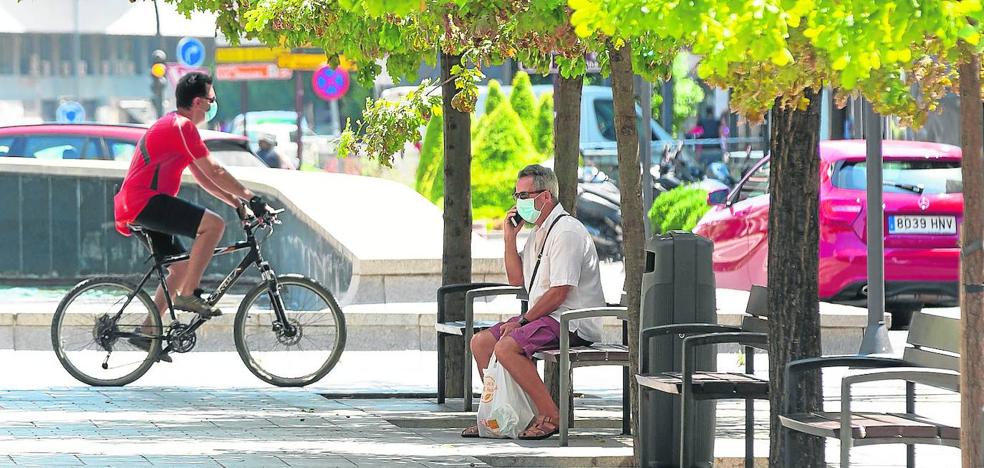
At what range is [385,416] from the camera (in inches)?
406

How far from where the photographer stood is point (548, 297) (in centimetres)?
930

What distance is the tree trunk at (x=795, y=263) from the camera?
6.98 m

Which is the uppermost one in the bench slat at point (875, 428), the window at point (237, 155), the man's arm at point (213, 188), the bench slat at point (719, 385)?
the window at point (237, 155)

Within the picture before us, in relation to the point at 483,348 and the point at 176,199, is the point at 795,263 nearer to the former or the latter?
the point at 483,348

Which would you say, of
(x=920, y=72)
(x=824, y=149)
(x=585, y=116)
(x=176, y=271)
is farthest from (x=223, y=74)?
(x=920, y=72)

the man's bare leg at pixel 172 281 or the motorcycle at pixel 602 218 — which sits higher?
the motorcycle at pixel 602 218

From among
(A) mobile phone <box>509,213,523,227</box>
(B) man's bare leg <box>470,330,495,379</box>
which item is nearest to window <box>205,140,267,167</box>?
(A) mobile phone <box>509,213,523,227</box>

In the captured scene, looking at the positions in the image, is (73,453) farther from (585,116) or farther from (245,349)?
(585,116)

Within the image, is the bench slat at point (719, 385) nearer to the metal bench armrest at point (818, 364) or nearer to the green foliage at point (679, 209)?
the metal bench armrest at point (818, 364)

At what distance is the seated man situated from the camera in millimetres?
9273

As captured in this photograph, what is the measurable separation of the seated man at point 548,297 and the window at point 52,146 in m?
11.5

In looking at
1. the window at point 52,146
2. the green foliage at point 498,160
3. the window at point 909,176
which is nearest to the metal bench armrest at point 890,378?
the window at point 909,176

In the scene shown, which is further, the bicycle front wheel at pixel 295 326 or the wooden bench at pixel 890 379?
the bicycle front wheel at pixel 295 326

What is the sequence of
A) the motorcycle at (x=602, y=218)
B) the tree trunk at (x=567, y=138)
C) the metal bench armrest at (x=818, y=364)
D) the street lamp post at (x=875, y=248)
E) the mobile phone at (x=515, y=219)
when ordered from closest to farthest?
the metal bench armrest at (x=818, y=364)
the mobile phone at (x=515, y=219)
the tree trunk at (x=567, y=138)
the street lamp post at (x=875, y=248)
the motorcycle at (x=602, y=218)
